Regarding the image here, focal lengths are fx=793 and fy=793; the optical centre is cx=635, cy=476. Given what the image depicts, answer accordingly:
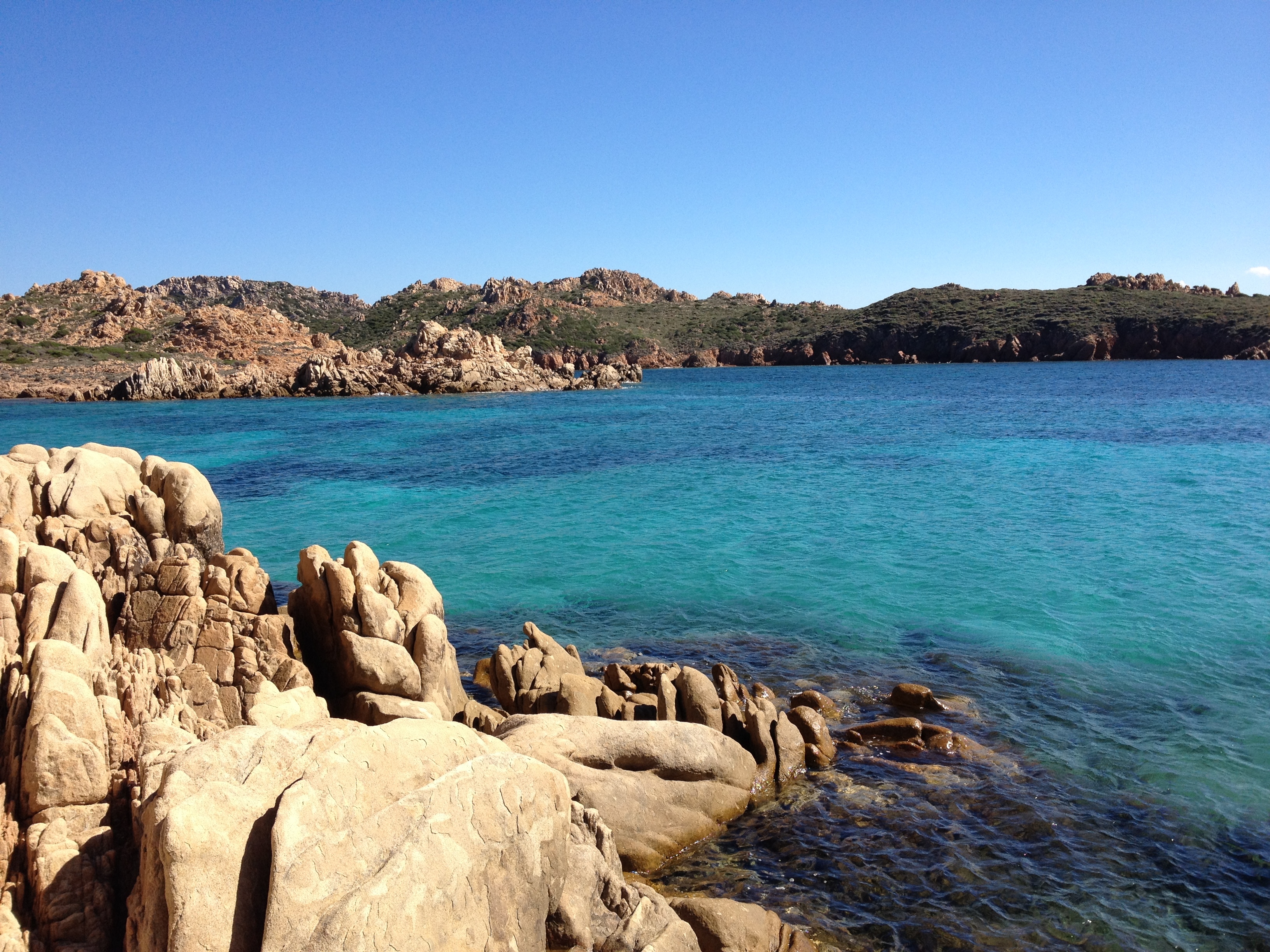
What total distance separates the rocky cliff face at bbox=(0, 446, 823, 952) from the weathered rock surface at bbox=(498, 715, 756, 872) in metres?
0.03

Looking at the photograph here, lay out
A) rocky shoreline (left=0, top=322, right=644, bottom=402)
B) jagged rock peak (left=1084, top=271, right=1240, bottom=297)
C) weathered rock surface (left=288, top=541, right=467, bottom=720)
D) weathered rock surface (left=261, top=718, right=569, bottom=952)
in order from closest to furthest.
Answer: weathered rock surface (left=261, top=718, right=569, bottom=952) → weathered rock surface (left=288, top=541, right=467, bottom=720) → rocky shoreline (left=0, top=322, right=644, bottom=402) → jagged rock peak (left=1084, top=271, right=1240, bottom=297)

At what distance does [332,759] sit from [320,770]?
125mm

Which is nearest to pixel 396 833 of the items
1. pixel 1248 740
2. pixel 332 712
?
pixel 332 712

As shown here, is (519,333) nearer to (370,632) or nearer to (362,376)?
(362,376)

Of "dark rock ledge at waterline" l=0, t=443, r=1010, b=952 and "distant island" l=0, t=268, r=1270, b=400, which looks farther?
"distant island" l=0, t=268, r=1270, b=400

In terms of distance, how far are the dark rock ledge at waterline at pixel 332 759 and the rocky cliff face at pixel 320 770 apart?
0.06 ft

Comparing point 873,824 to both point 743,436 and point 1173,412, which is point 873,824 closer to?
point 743,436

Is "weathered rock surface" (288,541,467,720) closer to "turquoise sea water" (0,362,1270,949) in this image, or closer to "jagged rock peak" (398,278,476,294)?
"turquoise sea water" (0,362,1270,949)

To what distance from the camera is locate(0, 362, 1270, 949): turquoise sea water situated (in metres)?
7.69

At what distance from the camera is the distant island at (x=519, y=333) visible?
80.3m

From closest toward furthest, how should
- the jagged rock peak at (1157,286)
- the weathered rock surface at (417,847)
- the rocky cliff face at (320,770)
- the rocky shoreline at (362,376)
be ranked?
the weathered rock surface at (417,847), the rocky cliff face at (320,770), the rocky shoreline at (362,376), the jagged rock peak at (1157,286)

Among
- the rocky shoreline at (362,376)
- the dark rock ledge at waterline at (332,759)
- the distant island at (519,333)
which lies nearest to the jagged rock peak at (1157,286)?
the distant island at (519,333)

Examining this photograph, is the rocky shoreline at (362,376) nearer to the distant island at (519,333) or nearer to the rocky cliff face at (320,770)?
the distant island at (519,333)

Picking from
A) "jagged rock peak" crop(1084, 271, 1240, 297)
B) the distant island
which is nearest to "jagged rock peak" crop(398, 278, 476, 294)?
the distant island
